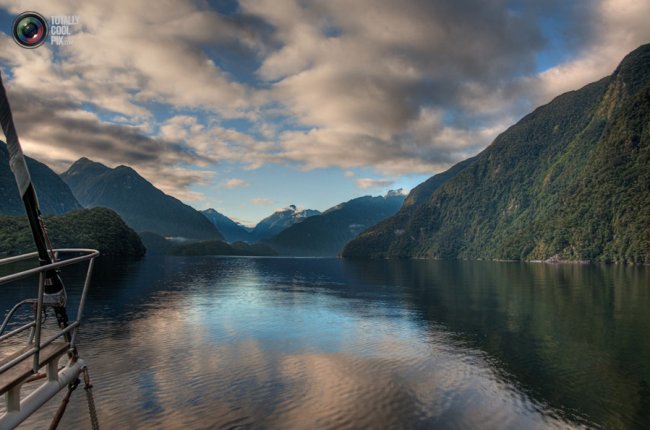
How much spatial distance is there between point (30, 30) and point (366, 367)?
111 feet

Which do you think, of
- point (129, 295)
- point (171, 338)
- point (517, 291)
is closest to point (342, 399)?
point (171, 338)

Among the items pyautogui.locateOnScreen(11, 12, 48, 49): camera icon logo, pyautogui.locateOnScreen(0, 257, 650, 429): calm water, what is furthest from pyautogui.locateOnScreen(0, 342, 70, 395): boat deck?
pyautogui.locateOnScreen(0, 257, 650, 429): calm water

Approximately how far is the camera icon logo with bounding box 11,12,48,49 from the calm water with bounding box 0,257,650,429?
21.3 metres

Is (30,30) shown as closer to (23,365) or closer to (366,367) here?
(23,365)

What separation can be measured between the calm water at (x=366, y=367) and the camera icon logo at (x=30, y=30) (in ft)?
69.7

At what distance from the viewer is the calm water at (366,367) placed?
85.0 ft

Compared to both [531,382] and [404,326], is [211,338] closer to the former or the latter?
[404,326]

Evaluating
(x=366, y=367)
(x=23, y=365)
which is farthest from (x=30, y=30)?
(x=366, y=367)

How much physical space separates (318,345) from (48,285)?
36.4 metres

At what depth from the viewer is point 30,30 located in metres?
10.7

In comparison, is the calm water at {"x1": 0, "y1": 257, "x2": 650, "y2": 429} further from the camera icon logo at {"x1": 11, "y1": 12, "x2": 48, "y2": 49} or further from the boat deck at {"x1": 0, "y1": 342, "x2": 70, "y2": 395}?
the camera icon logo at {"x1": 11, "y1": 12, "x2": 48, "y2": 49}

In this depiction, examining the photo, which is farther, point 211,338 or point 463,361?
point 211,338

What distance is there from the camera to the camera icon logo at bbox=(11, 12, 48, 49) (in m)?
10.6

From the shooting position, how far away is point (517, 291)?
331 ft
